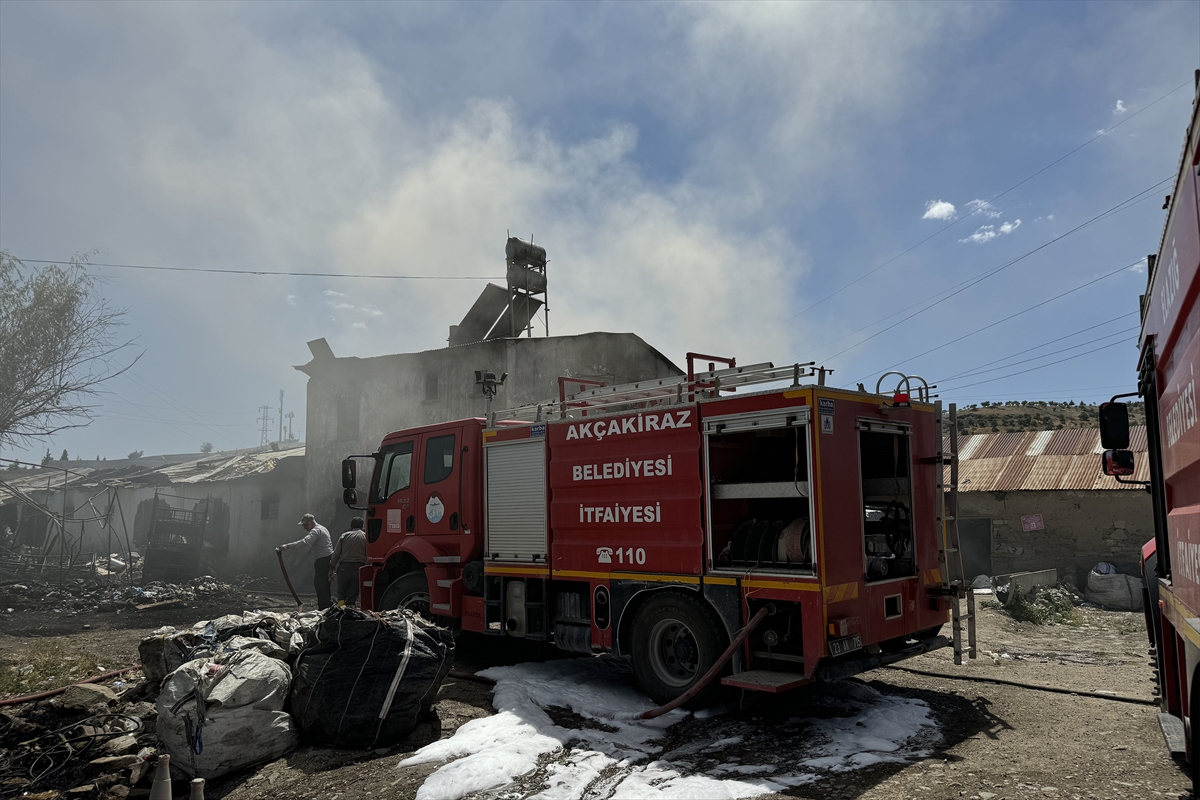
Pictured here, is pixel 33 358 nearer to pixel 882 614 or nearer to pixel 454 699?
pixel 454 699

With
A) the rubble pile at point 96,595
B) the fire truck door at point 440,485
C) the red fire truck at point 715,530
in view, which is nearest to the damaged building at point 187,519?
the rubble pile at point 96,595

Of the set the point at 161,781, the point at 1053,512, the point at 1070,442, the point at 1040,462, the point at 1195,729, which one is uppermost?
the point at 1070,442

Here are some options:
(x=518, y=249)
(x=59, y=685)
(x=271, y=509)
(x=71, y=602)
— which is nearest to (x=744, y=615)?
(x=59, y=685)

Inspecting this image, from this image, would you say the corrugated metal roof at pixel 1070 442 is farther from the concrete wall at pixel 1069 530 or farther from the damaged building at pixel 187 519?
the damaged building at pixel 187 519

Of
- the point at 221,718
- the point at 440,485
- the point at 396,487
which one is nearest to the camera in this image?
the point at 221,718

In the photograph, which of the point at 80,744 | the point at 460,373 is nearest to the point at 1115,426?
the point at 80,744

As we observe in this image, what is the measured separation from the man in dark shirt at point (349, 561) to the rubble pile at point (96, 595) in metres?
6.83

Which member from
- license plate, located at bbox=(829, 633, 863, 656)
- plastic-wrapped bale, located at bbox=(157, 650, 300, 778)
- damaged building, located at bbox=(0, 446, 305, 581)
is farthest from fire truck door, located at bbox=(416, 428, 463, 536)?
A: damaged building, located at bbox=(0, 446, 305, 581)

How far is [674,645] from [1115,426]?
367 centimetres

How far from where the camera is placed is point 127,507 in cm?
3222

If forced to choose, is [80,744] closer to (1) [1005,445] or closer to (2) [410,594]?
(2) [410,594]

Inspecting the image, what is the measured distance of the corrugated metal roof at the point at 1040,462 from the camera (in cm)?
1553

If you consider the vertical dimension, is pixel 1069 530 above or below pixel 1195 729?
above

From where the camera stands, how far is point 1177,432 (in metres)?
3.30
